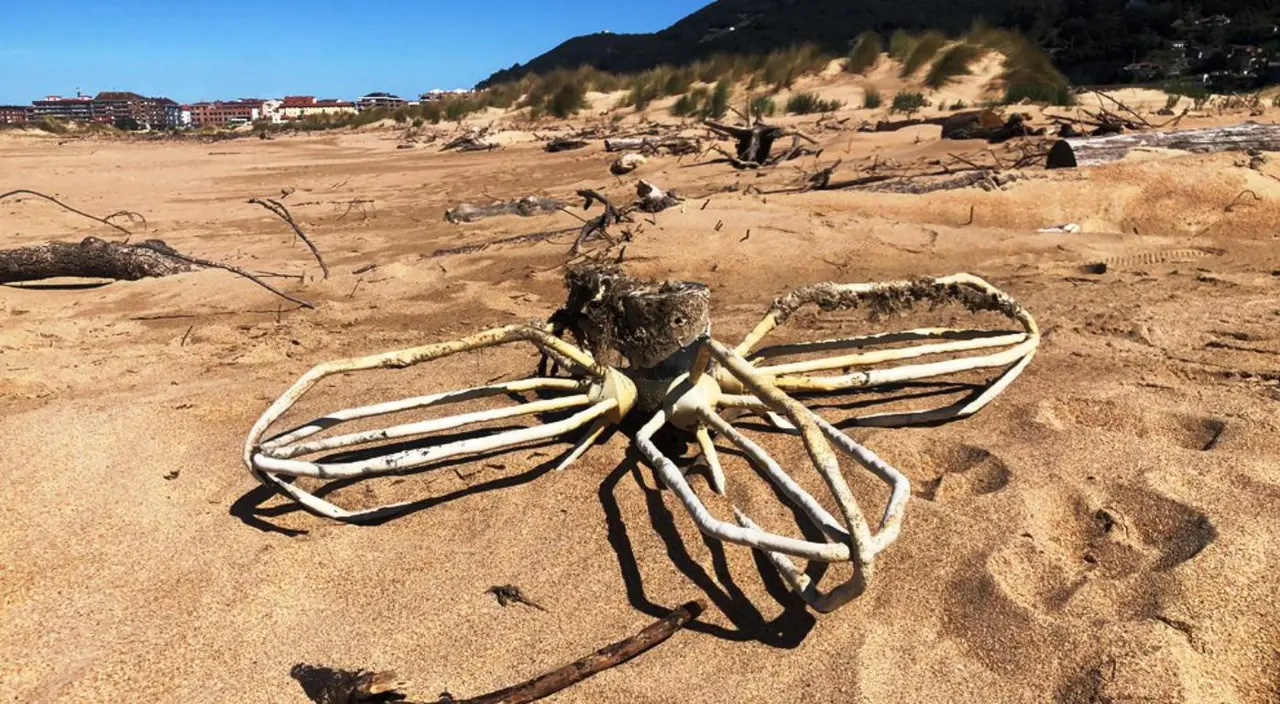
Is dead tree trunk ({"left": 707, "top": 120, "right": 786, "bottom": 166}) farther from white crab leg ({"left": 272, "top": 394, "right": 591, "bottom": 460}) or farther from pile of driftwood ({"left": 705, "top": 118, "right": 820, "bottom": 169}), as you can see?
white crab leg ({"left": 272, "top": 394, "right": 591, "bottom": 460})

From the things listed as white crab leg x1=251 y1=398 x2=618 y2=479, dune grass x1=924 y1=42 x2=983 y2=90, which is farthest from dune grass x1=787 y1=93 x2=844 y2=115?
white crab leg x1=251 y1=398 x2=618 y2=479

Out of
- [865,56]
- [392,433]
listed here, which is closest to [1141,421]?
[392,433]

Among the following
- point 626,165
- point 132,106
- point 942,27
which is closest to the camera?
point 626,165

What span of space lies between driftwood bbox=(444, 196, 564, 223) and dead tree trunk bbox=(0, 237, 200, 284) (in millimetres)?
1984

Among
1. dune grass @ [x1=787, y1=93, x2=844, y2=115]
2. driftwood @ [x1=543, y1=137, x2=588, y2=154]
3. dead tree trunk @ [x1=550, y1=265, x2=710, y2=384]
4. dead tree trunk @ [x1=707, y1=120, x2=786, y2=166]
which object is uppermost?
dune grass @ [x1=787, y1=93, x2=844, y2=115]

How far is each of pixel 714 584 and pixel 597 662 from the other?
285 mm

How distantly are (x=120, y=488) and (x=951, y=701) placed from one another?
1819 mm

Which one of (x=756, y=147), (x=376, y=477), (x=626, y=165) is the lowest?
(x=376, y=477)

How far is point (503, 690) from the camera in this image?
3.99 feet

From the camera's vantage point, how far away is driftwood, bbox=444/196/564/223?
5.95 m

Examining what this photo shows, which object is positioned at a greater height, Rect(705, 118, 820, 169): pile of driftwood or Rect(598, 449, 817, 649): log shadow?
Rect(705, 118, 820, 169): pile of driftwood

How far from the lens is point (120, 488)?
1920 mm

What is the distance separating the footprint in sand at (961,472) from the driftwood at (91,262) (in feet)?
11.7

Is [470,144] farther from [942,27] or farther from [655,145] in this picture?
[942,27]
